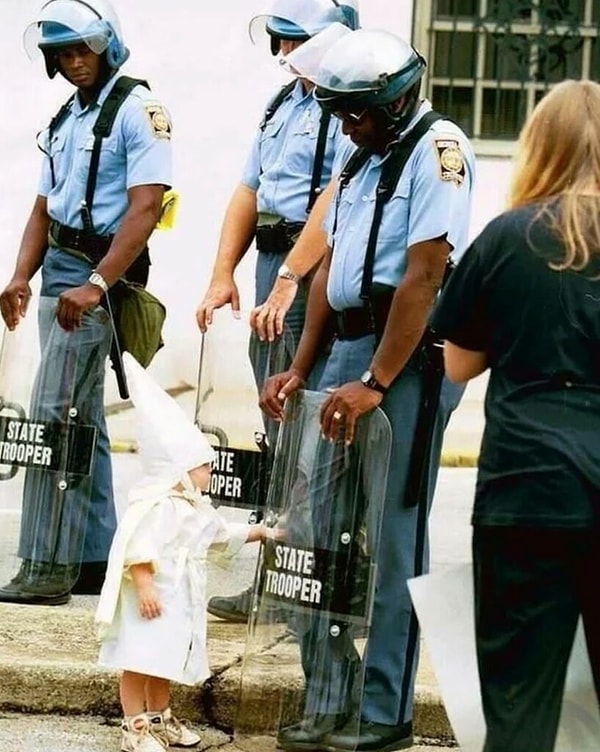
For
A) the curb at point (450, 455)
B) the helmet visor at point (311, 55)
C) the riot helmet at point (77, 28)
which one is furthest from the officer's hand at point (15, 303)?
the curb at point (450, 455)

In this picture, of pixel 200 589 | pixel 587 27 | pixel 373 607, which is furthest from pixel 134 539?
pixel 587 27

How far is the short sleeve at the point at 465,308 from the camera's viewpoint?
433 cm

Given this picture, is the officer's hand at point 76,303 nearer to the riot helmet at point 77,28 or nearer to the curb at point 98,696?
the riot helmet at point 77,28

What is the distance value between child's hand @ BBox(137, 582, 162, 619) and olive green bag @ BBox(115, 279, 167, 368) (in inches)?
60.5

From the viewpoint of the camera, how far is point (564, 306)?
4289 millimetres

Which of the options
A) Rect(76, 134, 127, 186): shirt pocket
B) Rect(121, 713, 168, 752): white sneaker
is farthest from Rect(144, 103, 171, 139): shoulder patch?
Rect(121, 713, 168, 752): white sneaker

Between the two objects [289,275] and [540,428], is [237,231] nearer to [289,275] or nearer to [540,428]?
[289,275]

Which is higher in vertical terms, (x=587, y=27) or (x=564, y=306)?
(x=587, y=27)

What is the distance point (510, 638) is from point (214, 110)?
620 cm

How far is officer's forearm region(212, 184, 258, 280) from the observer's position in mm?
6598

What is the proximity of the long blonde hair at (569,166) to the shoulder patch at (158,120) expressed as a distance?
97.7 inches

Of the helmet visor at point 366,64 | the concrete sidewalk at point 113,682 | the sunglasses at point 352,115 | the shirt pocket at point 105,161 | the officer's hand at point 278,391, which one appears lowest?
the concrete sidewalk at point 113,682

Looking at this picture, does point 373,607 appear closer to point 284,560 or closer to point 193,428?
point 284,560

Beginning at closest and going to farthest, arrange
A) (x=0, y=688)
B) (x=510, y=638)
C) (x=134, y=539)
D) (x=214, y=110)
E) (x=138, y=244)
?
(x=510, y=638), (x=134, y=539), (x=0, y=688), (x=138, y=244), (x=214, y=110)
